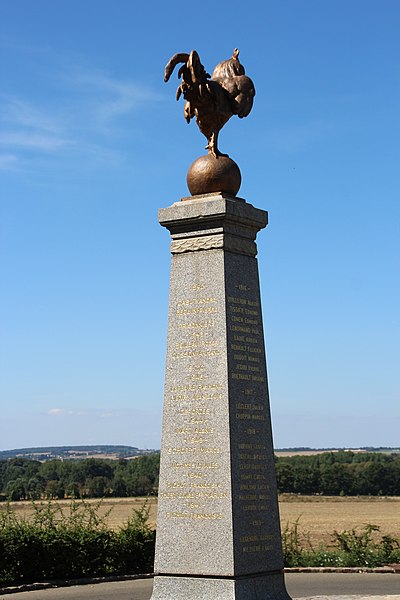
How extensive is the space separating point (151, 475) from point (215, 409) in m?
30.0

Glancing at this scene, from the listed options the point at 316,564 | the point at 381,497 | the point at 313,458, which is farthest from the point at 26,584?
the point at 313,458

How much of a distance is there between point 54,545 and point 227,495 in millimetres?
9230

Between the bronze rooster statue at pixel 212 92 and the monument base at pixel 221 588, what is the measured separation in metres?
5.24

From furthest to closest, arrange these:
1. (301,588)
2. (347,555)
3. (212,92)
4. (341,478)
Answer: (341,478) → (347,555) → (301,588) → (212,92)

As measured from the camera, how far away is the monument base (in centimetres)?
1107

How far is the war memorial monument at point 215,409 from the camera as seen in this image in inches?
445

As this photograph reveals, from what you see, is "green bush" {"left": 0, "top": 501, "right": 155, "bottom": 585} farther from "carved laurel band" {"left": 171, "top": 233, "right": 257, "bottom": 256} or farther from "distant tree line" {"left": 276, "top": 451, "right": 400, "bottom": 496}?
"distant tree line" {"left": 276, "top": 451, "right": 400, "bottom": 496}

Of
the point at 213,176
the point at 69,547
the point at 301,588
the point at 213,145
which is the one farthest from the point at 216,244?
the point at 69,547

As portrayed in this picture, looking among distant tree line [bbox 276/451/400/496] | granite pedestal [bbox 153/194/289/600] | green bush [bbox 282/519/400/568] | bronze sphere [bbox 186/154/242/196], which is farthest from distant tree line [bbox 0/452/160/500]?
bronze sphere [bbox 186/154/242/196]

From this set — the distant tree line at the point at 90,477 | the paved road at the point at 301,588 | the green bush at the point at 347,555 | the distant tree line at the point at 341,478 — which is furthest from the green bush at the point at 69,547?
the distant tree line at the point at 341,478

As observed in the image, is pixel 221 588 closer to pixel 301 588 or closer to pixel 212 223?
pixel 212 223

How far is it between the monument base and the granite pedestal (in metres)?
0.01

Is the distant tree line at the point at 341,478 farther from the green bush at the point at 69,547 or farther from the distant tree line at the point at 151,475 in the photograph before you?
the green bush at the point at 69,547

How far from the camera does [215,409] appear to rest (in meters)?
11.5
